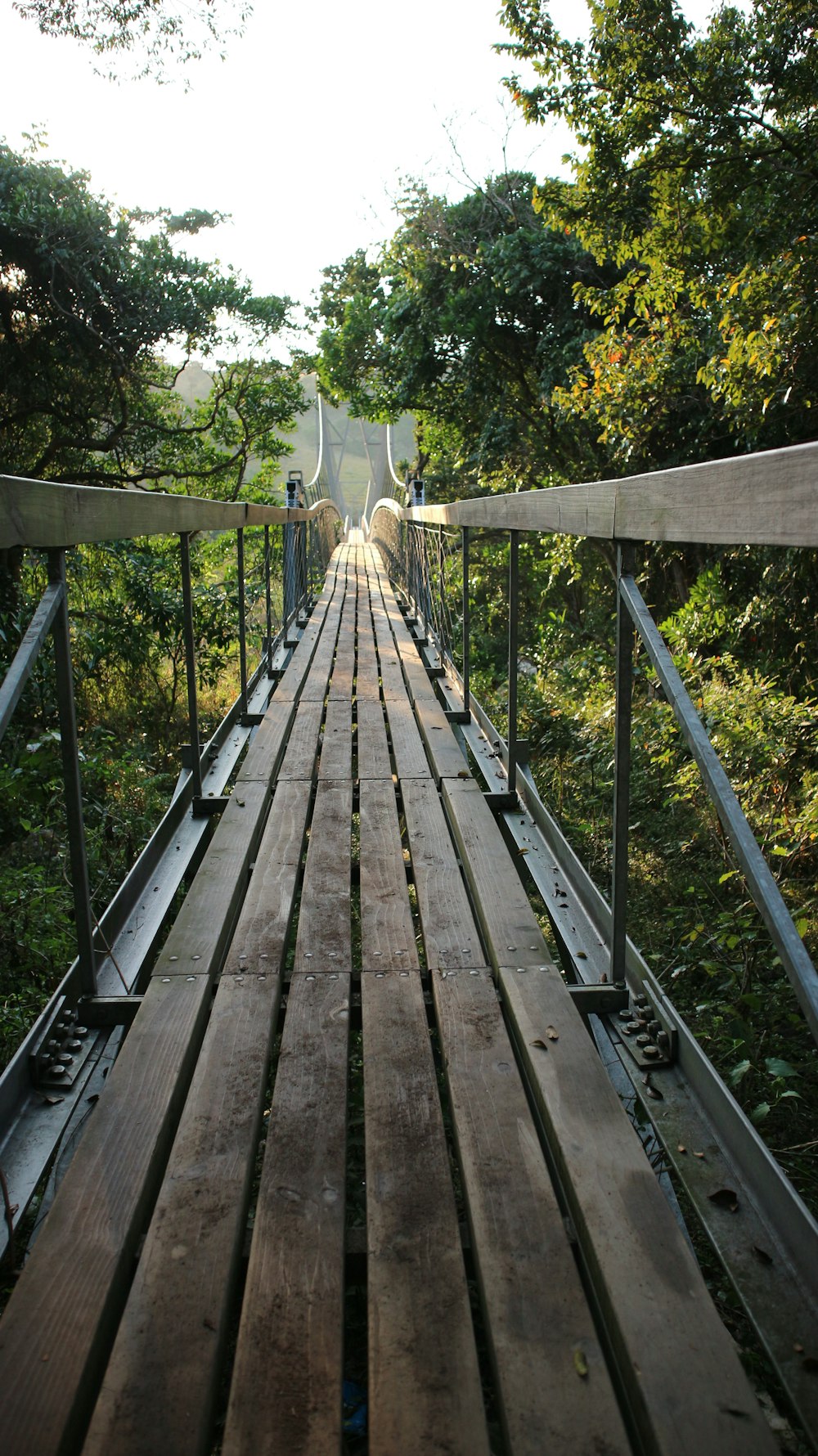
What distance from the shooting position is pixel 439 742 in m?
2.95

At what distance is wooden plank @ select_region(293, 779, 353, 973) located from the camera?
1.63 metres

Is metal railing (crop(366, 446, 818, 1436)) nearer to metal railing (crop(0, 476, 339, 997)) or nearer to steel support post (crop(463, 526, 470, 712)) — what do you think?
metal railing (crop(0, 476, 339, 997))

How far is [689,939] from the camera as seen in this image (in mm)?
2680

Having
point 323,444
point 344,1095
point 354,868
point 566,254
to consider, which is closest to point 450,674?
point 354,868

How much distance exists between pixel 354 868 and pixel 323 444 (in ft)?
69.0

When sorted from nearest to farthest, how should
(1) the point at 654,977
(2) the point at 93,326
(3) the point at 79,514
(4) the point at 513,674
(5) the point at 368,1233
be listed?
(5) the point at 368,1233 < (3) the point at 79,514 < (1) the point at 654,977 < (4) the point at 513,674 < (2) the point at 93,326

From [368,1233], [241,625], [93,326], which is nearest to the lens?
[368,1233]

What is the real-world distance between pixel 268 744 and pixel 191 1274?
6.65 feet

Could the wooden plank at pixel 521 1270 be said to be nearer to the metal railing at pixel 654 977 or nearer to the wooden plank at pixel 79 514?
the metal railing at pixel 654 977

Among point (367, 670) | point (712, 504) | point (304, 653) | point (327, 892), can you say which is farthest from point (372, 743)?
point (712, 504)

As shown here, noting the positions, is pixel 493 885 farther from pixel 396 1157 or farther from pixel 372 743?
pixel 372 743

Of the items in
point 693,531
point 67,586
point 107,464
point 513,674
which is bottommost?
point 513,674

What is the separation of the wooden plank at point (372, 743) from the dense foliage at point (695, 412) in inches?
32.3

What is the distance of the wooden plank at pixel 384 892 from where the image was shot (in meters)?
1.62
